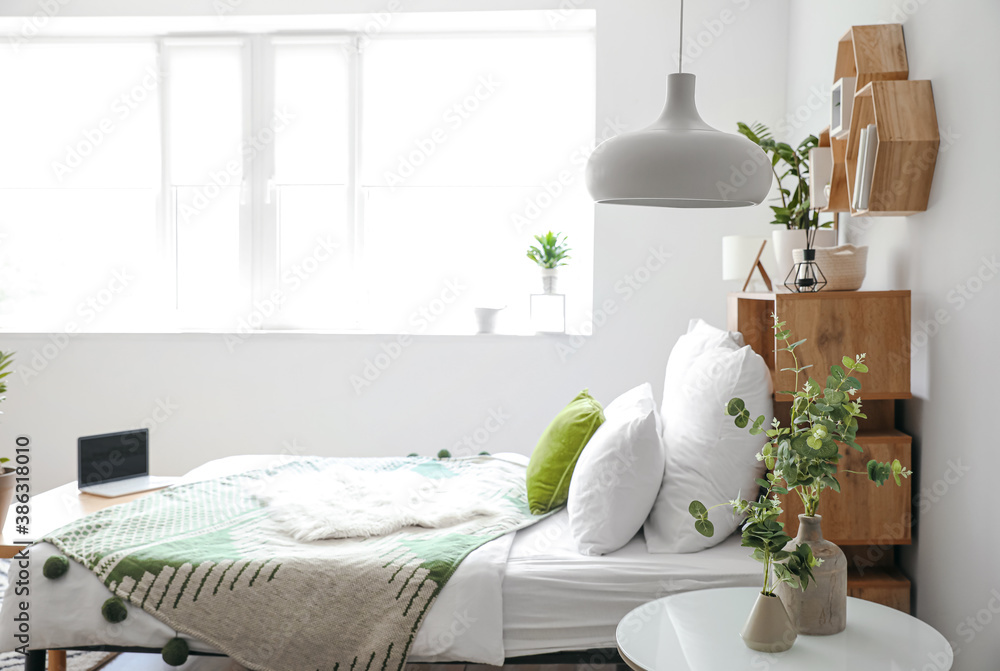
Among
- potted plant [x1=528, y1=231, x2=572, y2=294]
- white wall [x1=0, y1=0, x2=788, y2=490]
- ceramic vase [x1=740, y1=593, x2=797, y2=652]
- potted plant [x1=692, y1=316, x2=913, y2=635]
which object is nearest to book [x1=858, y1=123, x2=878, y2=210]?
potted plant [x1=692, y1=316, x2=913, y2=635]

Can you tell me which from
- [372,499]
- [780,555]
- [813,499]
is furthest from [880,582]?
[372,499]

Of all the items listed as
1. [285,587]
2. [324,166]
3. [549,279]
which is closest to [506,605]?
[285,587]

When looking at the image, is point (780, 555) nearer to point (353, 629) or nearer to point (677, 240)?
point (353, 629)

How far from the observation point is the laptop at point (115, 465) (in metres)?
2.67

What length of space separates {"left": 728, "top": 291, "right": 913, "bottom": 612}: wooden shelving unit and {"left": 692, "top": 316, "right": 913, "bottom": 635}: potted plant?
409 mm

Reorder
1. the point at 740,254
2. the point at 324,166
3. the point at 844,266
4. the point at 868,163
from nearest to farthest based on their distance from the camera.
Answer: the point at 868,163 → the point at 844,266 → the point at 740,254 → the point at 324,166

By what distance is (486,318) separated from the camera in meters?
4.00

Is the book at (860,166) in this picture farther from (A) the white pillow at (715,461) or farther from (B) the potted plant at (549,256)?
(B) the potted plant at (549,256)

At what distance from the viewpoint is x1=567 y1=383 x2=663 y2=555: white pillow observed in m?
2.07

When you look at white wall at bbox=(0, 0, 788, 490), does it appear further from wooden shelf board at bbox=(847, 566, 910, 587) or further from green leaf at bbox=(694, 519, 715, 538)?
green leaf at bbox=(694, 519, 715, 538)

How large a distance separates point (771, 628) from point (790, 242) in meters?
1.30

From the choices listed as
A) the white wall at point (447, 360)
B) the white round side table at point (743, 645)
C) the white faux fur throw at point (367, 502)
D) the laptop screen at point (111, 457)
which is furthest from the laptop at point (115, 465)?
the white round side table at point (743, 645)

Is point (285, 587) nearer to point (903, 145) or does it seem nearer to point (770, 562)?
point (770, 562)

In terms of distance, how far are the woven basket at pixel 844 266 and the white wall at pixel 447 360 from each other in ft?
5.94
